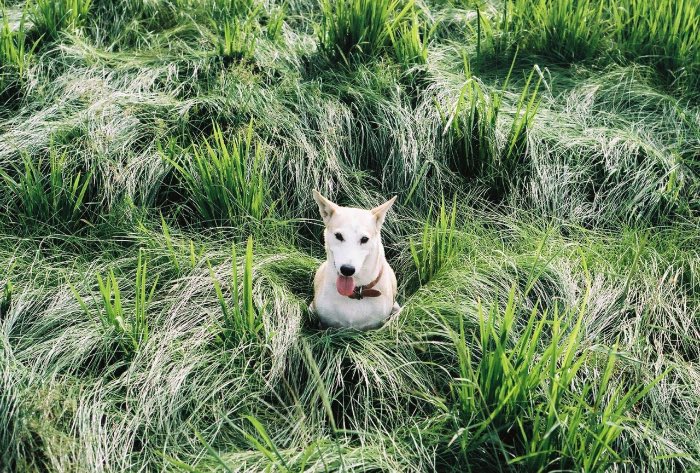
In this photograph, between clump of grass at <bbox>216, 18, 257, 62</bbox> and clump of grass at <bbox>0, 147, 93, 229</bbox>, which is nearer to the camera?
clump of grass at <bbox>0, 147, 93, 229</bbox>

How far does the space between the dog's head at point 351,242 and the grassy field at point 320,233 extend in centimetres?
31

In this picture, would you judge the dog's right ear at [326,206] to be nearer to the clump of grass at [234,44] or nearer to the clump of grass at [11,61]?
the clump of grass at [234,44]

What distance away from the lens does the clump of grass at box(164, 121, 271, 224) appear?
3.46 metres

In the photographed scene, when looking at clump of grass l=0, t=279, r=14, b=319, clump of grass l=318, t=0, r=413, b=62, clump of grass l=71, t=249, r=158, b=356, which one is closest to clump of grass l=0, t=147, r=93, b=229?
clump of grass l=0, t=279, r=14, b=319

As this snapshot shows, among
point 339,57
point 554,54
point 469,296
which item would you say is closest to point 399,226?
Result: point 469,296

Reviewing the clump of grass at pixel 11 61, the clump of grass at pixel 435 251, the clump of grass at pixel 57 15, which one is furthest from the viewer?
the clump of grass at pixel 57 15

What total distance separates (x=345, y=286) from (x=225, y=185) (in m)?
0.95

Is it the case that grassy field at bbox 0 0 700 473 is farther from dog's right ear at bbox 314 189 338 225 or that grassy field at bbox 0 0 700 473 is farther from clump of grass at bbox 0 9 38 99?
dog's right ear at bbox 314 189 338 225

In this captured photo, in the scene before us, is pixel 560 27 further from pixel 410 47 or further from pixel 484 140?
pixel 484 140

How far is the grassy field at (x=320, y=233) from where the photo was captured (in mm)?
2578

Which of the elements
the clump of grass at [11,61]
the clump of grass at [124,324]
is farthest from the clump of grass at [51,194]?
the clump of grass at [124,324]

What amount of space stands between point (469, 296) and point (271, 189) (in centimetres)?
123

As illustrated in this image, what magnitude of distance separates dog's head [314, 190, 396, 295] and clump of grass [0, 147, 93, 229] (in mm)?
1352

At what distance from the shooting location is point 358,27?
13.9ft
